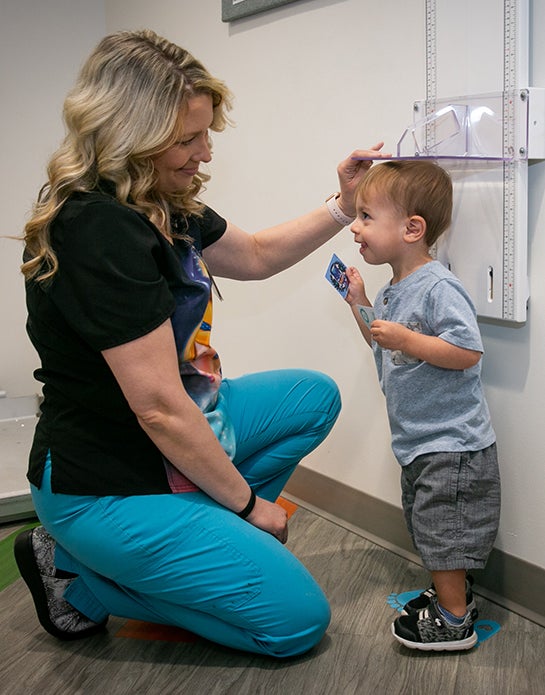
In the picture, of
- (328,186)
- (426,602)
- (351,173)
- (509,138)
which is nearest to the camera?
(509,138)

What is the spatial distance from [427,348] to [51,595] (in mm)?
916

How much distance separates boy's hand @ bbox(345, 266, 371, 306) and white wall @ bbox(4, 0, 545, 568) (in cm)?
20

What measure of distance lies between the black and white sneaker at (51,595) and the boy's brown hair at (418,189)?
0.99 meters

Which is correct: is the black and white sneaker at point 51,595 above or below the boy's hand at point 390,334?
below

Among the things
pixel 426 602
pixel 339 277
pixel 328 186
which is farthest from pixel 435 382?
pixel 328 186

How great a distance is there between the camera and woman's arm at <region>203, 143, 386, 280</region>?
1.97m

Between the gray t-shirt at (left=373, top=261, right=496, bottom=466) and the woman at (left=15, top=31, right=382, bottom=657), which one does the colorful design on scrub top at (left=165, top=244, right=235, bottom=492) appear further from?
the gray t-shirt at (left=373, top=261, right=496, bottom=466)

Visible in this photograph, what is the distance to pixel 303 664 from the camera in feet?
5.39

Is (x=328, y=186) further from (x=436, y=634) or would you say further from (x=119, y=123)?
(x=436, y=634)

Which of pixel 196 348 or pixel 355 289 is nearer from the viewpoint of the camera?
pixel 196 348

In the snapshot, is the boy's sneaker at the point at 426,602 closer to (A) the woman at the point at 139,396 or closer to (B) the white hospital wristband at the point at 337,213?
(A) the woman at the point at 139,396

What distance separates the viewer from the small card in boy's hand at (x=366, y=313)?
5.82 ft

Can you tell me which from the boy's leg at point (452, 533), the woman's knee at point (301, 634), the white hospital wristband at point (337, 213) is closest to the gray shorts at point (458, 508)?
the boy's leg at point (452, 533)

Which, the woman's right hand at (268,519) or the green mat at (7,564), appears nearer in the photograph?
the woman's right hand at (268,519)
